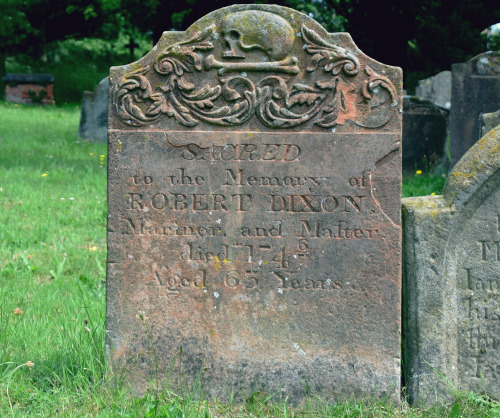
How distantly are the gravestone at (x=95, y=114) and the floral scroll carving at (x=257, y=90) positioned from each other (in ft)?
31.3

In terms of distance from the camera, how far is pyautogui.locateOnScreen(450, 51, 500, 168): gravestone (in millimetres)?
8547

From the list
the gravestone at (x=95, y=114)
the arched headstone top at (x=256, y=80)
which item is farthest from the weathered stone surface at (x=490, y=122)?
the gravestone at (x=95, y=114)

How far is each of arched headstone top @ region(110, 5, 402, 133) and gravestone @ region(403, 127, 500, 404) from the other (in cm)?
44

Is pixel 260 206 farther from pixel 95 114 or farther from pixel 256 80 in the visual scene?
pixel 95 114

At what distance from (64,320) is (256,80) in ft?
6.21

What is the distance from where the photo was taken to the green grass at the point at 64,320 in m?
3.03

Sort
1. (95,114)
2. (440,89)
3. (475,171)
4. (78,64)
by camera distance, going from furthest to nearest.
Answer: (78,64)
(440,89)
(95,114)
(475,171)

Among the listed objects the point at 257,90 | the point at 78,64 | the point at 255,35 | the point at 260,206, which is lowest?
the point at 260,206

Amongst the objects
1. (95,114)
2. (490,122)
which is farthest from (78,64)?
(490,122)

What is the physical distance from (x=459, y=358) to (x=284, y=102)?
1.46 m

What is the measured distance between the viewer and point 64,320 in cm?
404

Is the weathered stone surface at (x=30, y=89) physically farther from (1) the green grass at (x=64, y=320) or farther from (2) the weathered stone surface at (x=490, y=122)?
(2) the weathered stone surface at (x=490, y=122)

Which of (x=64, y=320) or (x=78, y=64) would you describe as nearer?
(x=64, y=320)

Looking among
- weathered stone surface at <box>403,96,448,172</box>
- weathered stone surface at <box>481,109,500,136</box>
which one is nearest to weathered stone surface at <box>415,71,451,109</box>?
weathered stone surface at <box>403,96,448,172</box>
